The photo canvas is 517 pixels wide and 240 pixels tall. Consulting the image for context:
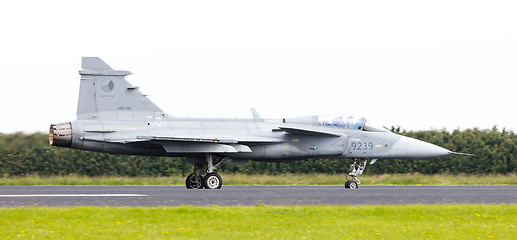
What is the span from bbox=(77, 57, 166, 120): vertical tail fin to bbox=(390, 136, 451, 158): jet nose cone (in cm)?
918

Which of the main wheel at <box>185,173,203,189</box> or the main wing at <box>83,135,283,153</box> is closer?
the main wing at <box>83,135,283,153</box>

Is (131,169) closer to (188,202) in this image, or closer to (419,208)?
(188,202)

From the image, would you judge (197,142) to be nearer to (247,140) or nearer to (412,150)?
(247,140)

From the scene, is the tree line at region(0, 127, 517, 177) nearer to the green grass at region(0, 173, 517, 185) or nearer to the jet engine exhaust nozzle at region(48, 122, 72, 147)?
the green grass at region(0, 173, 517, 185)

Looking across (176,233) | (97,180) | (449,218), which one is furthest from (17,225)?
(97,180)

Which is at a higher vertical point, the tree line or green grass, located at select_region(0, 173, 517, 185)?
the tree line

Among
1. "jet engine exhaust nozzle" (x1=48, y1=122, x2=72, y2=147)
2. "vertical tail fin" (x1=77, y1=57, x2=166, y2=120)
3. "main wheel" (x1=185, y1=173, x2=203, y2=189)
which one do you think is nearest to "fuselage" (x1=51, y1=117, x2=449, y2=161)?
"jet engine exhaust nozzle" (x1=48, y1=122, x2=72, y2=147)

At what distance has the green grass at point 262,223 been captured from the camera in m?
10.3

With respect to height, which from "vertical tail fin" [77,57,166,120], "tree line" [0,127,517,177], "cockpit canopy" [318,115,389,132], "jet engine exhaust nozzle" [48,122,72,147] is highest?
"vertical tail fin" [77,57,166,120]

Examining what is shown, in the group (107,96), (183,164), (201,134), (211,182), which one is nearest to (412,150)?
(211,182)

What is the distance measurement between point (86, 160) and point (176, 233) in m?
21.8

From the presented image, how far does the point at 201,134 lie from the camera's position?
23.0m

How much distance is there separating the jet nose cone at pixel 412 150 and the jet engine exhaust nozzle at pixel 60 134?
11.8m

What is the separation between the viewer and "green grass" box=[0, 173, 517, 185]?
2786cm
